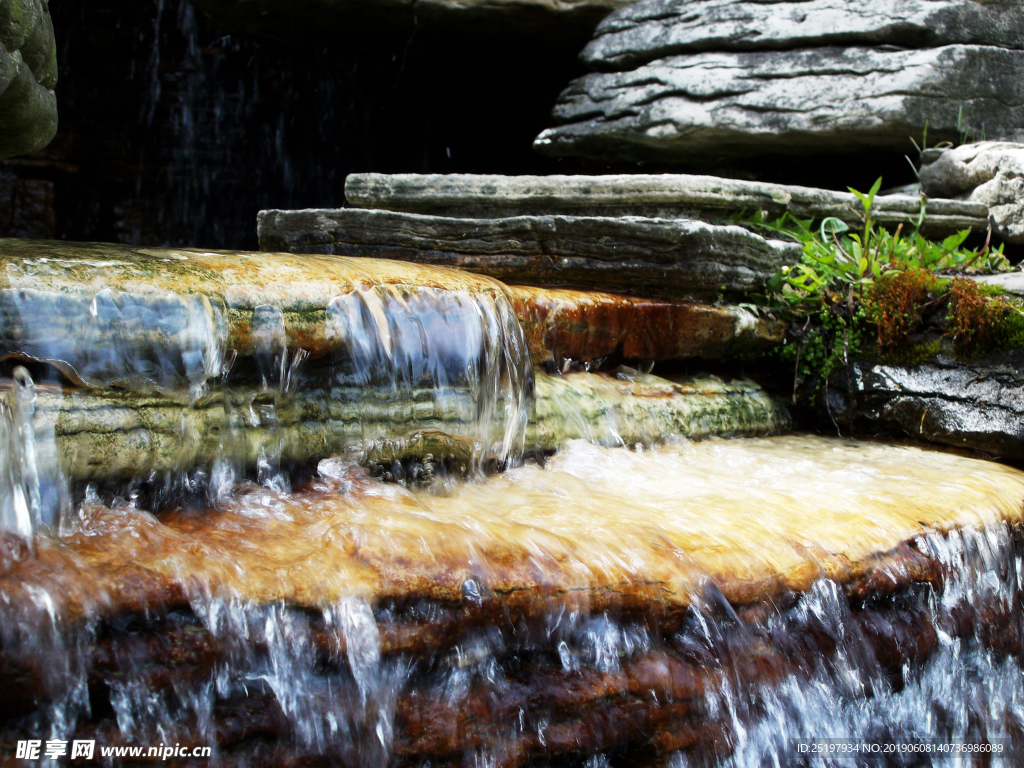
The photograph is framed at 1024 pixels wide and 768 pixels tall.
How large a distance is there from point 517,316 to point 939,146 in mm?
3950

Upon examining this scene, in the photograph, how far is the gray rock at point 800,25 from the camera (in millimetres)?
5250

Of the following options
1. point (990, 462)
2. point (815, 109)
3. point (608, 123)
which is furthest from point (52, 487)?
point (815, 109)

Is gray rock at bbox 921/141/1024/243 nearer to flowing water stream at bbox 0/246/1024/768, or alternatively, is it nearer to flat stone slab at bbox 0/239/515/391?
flowing water stream at bbox 0/246/1024/768

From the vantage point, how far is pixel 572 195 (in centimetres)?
405

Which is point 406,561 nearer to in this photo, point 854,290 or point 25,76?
point 25,76

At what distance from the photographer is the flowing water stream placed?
1.55 metres

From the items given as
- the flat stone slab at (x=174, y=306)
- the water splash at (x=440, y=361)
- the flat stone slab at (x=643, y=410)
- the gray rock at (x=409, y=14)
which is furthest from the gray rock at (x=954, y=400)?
the gray rock at (x=409, y=14)

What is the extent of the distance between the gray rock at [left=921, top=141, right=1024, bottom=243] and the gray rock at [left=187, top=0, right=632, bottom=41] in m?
2.83

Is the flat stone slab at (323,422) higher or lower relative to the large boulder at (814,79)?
lower

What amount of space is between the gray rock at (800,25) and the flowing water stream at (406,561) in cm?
384

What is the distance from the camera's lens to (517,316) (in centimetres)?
310

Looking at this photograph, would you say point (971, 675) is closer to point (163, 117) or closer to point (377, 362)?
point (377, 362)

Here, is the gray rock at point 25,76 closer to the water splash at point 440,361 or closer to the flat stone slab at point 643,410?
the water splash at point 440,361

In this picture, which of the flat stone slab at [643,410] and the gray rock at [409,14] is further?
the gray rock at [409,14]
